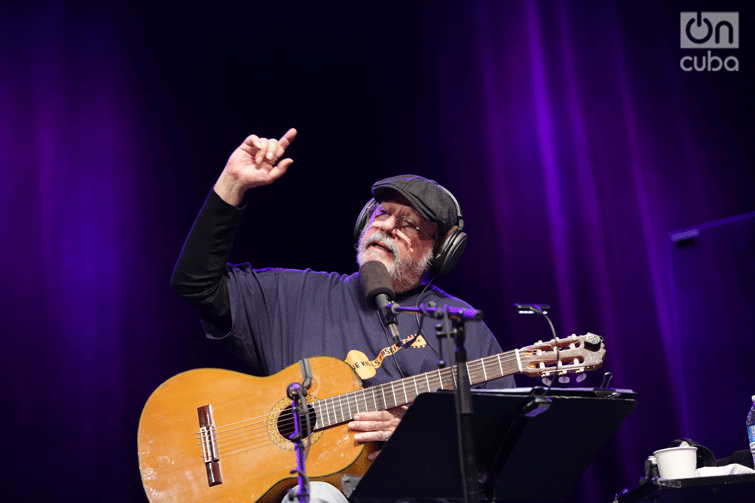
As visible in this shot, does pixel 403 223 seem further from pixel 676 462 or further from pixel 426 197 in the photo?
pixel 676 462

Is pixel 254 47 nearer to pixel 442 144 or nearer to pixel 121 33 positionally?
pixel 121 33

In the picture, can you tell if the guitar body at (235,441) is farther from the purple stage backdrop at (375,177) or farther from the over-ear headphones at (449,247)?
the purple stage backdrop at (375,177)

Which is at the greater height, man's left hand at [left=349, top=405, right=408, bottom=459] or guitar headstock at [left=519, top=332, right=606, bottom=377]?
guitar headstock at [left=519, top=332, right=606, bottom=377]

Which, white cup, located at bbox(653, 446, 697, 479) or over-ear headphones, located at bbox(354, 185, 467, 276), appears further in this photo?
over-ear headphones, located at bbox(354, 185, 467, 276)

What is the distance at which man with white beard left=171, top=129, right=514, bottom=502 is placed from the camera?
2.58 metres

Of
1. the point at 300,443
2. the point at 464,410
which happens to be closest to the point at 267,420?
the point at 300,443

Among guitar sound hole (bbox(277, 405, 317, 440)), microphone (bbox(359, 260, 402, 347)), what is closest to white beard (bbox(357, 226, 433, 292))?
microphone (bbox(359, 260, 402, 347))

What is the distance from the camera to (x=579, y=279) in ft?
13.5

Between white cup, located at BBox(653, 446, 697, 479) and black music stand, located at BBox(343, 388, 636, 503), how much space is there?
317 mm

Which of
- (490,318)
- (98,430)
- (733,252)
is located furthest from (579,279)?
(98,430)

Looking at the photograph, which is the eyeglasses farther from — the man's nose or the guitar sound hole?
the guitar sound hole

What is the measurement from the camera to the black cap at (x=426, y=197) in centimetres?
298

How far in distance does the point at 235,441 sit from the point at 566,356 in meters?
1.22

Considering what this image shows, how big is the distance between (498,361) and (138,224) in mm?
2361
